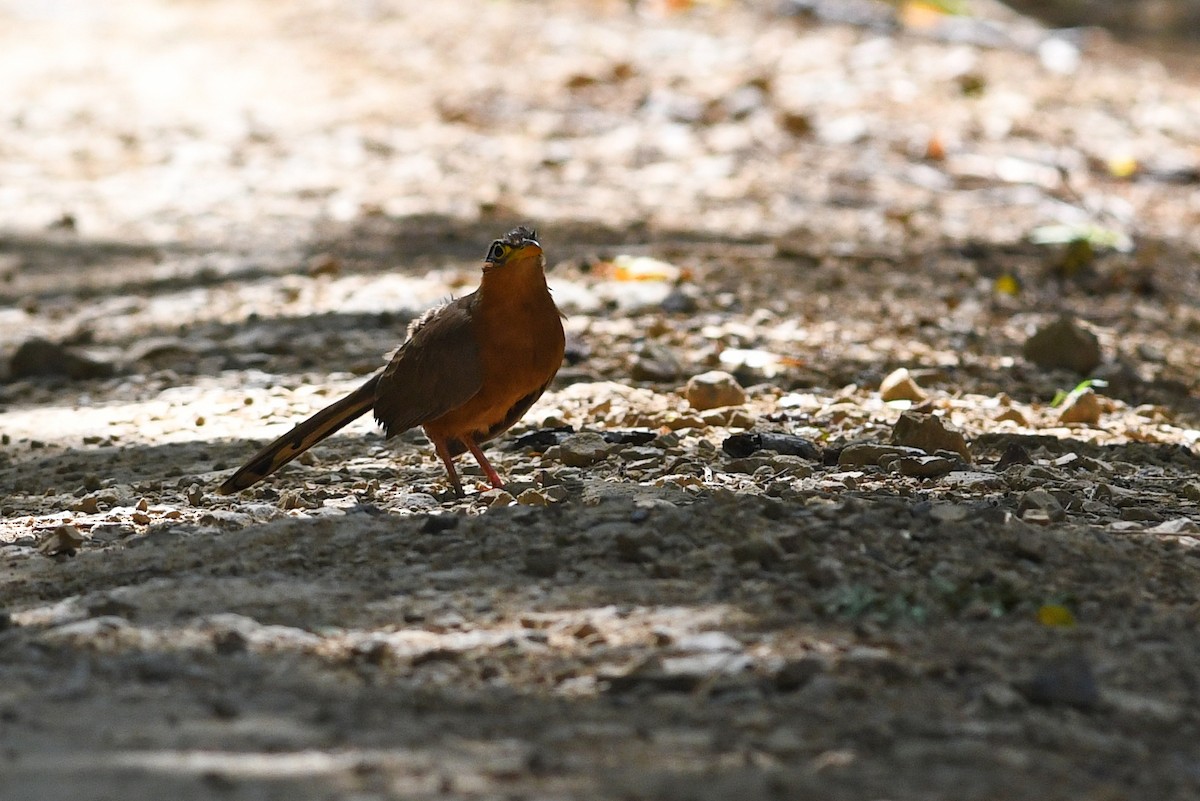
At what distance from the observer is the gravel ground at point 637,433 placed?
9.72ft

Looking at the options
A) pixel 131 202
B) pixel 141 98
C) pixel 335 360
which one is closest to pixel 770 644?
pixel 335 360

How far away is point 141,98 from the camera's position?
12812 mm

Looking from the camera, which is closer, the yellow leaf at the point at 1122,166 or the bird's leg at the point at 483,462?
the bird's leg at the point at 483,462

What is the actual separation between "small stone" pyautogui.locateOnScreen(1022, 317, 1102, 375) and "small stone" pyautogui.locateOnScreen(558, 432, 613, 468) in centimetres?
215

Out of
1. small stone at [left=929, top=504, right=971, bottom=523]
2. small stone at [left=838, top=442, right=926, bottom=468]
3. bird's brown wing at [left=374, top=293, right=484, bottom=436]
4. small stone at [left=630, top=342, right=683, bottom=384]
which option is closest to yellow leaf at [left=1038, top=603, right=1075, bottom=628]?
small stone at [left=929, top=504, right=971, bottom=523]

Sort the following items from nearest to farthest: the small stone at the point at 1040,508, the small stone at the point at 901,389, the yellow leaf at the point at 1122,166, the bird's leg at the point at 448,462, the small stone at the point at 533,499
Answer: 1. the small stone at the point at 1040,508
2. the small stone at the point at 533,499
3. the bird's leg at the point at 448,462
4. the small stone at the point at 901,389
5. the yellow leaf at the point at 1122,166

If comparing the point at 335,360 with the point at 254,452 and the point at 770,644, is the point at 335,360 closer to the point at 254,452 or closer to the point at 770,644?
the point at 254,452

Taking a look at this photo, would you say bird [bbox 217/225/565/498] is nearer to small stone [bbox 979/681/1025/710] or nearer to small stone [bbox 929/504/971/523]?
small stone [bbox 929/504/971/523]

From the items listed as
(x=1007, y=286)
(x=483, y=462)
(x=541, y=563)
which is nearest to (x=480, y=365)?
(x=483, y=462)

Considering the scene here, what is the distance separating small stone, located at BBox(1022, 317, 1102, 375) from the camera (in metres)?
6.30

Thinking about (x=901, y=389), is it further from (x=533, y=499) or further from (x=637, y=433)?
(x=533, y=499)

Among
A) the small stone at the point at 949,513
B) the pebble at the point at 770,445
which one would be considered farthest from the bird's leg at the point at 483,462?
the small stone at the point at 949,513

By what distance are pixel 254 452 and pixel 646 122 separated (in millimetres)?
6272

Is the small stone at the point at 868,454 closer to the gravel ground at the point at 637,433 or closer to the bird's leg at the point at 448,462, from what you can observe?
the gravel ground at the point at 637,433
